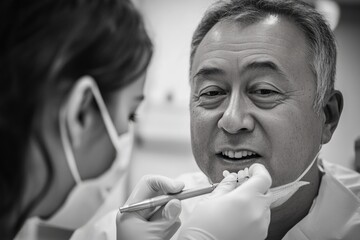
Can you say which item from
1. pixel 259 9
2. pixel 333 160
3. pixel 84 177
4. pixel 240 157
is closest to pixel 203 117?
pixel 240 157

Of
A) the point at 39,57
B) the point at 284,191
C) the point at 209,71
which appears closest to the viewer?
the point at 39,57

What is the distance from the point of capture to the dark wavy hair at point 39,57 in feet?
2.63

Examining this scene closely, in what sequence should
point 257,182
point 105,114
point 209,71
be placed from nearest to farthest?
point 105,114 → point 257,182 → point 209,71

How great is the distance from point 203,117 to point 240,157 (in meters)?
0.20

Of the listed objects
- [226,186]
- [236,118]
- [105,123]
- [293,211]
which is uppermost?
[105,123]

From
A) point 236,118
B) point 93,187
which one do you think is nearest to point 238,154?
point 236,118

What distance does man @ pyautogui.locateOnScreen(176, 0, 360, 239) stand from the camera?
1303mm

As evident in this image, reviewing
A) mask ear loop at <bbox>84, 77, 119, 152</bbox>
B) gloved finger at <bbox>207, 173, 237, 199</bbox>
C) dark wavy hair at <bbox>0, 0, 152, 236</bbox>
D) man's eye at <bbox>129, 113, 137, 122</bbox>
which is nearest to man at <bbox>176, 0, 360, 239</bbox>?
gloved finger at <bbox>207, 173, 237, 199</bbox>

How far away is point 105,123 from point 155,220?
1.36ft

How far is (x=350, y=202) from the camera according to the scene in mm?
1469

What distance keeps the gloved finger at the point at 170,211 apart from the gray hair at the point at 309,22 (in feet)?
1.92

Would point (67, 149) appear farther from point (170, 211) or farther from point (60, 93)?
point (170, 211)

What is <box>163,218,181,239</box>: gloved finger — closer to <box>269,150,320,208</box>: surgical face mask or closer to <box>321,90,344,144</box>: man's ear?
<box>269,150,320,208</box>: surgical face mask

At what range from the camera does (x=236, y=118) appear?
126cm
